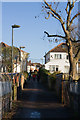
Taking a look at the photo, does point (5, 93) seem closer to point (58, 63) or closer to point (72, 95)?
point (72, 95)

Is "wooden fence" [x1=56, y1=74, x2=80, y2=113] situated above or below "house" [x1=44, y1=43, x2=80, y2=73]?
below

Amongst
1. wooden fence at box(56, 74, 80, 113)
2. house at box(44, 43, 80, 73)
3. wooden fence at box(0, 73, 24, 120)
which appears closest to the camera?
wooden fence at box(0, 73, 24, 120)

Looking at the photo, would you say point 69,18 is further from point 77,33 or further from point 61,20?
point 77,33

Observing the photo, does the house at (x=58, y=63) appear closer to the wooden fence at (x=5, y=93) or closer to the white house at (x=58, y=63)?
the white house at (x=58, y=63)

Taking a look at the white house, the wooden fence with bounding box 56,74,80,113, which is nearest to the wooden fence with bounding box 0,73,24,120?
the wooden fence with bounding box 56,74,80,113

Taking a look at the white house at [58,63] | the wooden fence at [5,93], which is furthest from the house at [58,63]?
the wooden fence at [5,93]

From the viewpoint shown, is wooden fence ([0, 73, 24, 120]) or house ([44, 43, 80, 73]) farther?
house ([44, 43, 80, 73])

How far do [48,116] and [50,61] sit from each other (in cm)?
5620

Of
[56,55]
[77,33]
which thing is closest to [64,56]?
[56,55]

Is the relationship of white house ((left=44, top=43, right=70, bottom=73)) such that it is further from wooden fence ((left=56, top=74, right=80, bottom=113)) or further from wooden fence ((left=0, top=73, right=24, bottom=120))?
wooden fence ((left=56, top=74, right=80, bottom=113))

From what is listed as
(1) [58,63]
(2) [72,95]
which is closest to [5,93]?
(2) [72,95]

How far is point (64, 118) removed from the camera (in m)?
11.1

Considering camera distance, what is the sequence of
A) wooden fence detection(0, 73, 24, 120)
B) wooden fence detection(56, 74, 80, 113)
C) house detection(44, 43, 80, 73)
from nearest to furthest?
wooden fence detection(0, 73, 24, 120), wooden fence detection(56, 74, 80, 113), house detection(44, 43, 80, 73)

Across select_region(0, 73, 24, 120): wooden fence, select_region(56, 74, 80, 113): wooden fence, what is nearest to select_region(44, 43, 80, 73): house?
select_region(0, 73, 24, 120): wooden fence
